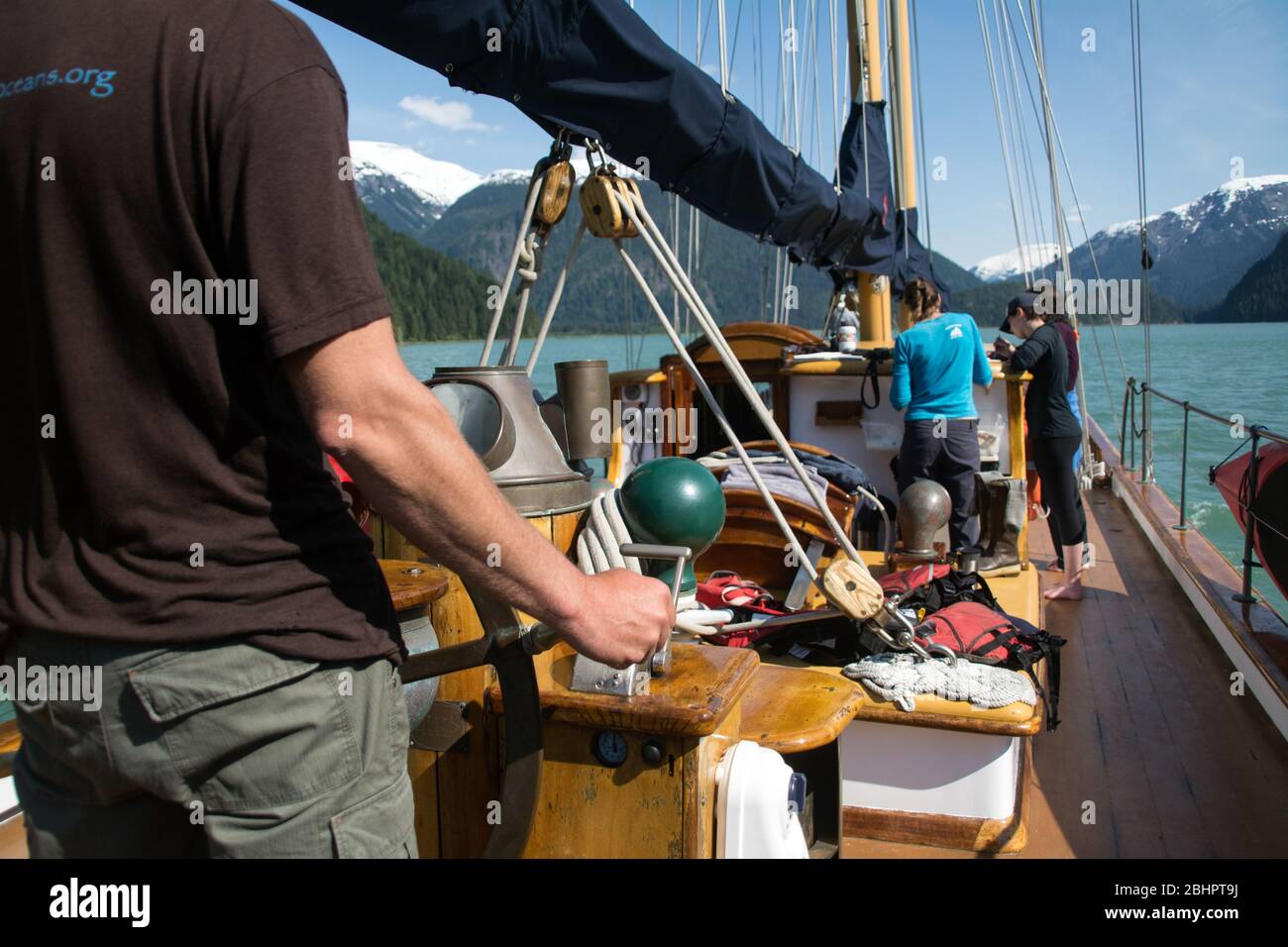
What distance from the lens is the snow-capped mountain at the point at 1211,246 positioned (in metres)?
152

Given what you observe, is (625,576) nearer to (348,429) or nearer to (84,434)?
(348,429)

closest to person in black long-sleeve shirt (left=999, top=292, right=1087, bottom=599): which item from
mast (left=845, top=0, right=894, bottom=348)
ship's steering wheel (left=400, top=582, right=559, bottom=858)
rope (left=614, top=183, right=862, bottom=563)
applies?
mast (left=845, top=0, right=894, bottom=348)

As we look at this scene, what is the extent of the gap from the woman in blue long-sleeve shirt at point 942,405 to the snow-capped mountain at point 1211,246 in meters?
151

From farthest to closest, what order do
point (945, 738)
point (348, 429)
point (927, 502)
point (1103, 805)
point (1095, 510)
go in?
point (1095, 510) → point (927, 502) → point (1103, 805) → point (945, 738) → point (348, 429)

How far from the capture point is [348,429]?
3.16ft

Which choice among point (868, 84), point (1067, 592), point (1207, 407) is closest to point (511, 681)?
point (1067, 592)

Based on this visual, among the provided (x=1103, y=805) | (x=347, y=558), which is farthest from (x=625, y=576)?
(x=1103, y=805)

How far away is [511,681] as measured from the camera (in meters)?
1.55

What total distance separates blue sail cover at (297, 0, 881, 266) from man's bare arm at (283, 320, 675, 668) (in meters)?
0.99

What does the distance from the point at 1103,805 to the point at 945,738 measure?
704mm

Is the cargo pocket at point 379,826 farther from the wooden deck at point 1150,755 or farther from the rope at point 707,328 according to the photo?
the wooden deck at point 1150,755

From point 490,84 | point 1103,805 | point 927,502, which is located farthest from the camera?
point 927,502

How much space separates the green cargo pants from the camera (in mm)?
998
